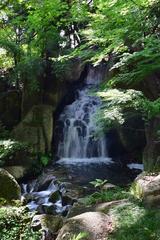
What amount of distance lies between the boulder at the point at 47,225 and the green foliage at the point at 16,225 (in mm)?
239

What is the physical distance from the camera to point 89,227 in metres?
6.48

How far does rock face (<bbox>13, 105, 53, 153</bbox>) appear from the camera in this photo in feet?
55.2

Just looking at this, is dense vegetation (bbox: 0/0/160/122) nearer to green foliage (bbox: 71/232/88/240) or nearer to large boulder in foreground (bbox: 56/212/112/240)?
large boulder in foreground (bbox: 56/212/112/240)

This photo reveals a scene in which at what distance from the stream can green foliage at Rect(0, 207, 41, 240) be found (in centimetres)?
312

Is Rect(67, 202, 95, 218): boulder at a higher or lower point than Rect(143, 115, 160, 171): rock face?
lower

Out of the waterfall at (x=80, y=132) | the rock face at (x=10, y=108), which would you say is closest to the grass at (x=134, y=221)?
the waterfall at (x=80, y=132)

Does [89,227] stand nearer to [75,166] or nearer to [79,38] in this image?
[75,166]

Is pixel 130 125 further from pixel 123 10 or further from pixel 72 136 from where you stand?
pixel 123 10

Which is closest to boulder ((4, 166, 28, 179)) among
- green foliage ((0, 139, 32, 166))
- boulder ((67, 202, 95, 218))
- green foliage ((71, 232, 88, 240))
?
green foliage ((0, 139, 32, 166))

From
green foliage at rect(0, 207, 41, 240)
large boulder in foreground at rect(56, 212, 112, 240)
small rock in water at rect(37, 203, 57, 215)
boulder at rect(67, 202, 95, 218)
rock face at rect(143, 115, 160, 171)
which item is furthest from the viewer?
rock face at rect(143, 115, 160, 171)

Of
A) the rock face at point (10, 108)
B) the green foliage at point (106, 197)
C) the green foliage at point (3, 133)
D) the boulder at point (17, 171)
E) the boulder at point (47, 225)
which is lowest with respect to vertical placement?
the boulder at point (47, 225)

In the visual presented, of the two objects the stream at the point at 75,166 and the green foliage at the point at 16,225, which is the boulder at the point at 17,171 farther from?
the green foliage at the point at 16,225

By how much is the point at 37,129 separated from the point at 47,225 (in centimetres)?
933

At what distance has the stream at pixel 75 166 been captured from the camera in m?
11.5
